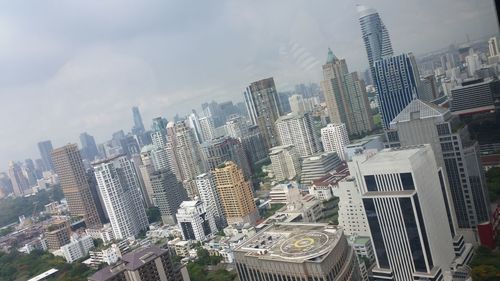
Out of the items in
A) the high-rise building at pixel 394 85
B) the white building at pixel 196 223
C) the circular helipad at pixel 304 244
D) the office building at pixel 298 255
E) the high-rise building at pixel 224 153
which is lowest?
the white building at pixel 196 223

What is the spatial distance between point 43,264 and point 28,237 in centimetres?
157

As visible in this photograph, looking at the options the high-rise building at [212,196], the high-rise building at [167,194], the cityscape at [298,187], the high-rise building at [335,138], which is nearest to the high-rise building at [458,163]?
the cityscape at [298,187]

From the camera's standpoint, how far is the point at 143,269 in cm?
430

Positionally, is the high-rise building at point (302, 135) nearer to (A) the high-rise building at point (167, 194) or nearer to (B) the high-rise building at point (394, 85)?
(B) the high-rise building at point (394, 85)

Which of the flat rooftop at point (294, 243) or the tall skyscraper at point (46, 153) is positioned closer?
the flat rooftop at point (294, 243)

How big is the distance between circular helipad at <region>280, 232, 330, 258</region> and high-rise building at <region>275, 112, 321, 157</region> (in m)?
6.45

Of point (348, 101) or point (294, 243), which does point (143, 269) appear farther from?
point (348, 101)

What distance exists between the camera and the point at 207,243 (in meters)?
6.35

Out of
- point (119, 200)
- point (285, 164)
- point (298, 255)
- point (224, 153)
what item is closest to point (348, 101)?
point (285, 164)

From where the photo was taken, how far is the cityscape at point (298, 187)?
370cm

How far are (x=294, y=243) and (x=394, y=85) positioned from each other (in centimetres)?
577

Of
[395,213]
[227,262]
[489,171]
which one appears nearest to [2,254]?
[227,262]

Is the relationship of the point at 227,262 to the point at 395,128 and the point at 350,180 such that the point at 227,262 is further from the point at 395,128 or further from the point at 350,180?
the point at 395,128

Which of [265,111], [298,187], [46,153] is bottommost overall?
[298,187]
